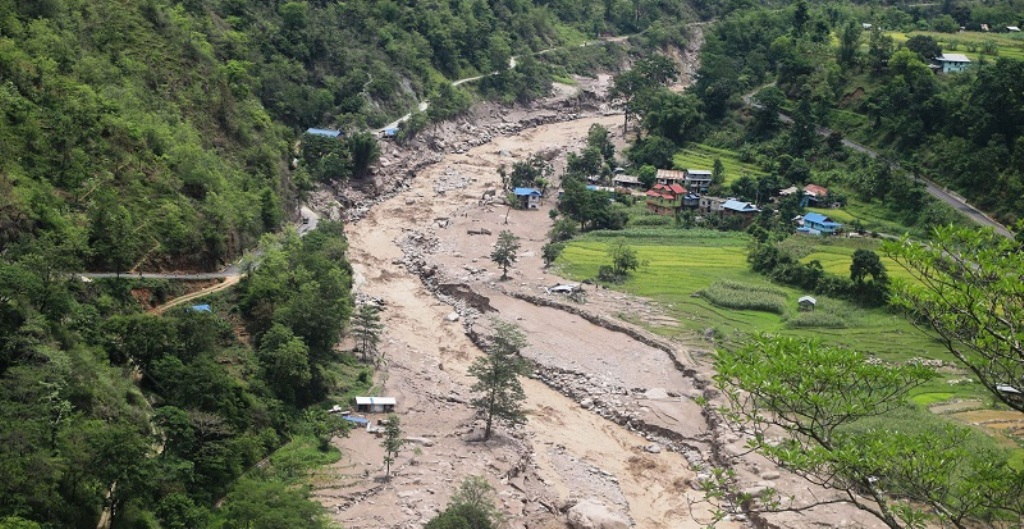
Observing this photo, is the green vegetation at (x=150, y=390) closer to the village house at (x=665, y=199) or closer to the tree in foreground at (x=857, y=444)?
the tree in foreground at (x=857, y=444)

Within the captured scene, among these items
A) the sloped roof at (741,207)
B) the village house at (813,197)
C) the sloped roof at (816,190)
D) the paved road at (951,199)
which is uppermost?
the paved road at (951,199)

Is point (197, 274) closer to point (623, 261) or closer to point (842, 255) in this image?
point (623, 261)

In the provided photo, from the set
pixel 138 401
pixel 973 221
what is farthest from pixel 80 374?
pixel 973 221

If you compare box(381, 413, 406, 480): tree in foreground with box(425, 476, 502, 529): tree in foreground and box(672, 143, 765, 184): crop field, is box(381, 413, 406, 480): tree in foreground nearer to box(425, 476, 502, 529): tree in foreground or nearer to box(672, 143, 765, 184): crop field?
box(425, 476, 502, 529): tree in foreground

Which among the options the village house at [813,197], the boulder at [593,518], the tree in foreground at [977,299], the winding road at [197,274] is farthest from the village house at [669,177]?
the tree in foreground at [977,299]

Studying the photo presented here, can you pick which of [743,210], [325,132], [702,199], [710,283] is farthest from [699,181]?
[325,132]

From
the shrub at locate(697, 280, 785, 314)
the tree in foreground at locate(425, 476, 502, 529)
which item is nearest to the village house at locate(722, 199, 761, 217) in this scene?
the shrub at locate(697, 280, 785, 314)
